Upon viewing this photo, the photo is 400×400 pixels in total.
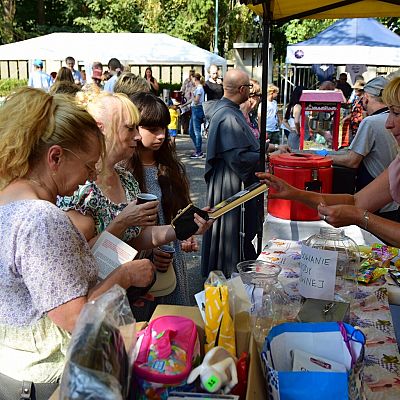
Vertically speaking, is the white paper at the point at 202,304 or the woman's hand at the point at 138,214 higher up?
the woman's hand at the point at 138,214

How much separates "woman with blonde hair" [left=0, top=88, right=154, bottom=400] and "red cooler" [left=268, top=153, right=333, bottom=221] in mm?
1917

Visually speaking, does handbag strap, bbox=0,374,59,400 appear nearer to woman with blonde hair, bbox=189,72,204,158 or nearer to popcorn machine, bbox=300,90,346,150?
popcorn machine, bbox=300,90,346,150

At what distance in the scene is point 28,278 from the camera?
1256mm

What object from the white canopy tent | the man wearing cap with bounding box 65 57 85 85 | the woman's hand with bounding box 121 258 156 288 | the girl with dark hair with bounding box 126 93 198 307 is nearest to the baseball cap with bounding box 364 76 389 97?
the girl with dark hair with bounding box 126 93 198 307

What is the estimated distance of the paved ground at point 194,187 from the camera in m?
4.52

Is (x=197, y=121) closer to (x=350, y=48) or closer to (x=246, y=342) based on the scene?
(x=350, y=48)

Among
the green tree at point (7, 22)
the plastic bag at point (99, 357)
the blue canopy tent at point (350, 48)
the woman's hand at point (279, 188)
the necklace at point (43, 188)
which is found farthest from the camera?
the green tree at point (7, 22)

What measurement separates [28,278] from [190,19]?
2265 cm

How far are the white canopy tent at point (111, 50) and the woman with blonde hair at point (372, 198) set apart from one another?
11.0 m

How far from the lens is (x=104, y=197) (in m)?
2.11

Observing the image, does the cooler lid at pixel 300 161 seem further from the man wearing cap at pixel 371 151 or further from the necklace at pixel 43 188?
the necklace at pixel 43 188

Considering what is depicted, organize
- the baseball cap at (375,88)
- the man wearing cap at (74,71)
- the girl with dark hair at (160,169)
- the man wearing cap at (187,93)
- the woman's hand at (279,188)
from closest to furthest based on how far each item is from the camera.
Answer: the girl with dark hair at (160,169)
the woman's hand at (279,188)
the baseball cap at (375,88)
the man wearing cap at (74,71)
the man wearing cap at (187,93)

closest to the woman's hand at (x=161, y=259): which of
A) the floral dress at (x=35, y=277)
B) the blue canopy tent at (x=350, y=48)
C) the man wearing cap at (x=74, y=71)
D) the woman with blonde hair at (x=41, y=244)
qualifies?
the woman with blonde hair at (x=41, y=244)

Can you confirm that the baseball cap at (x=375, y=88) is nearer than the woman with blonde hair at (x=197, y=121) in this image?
Yes
